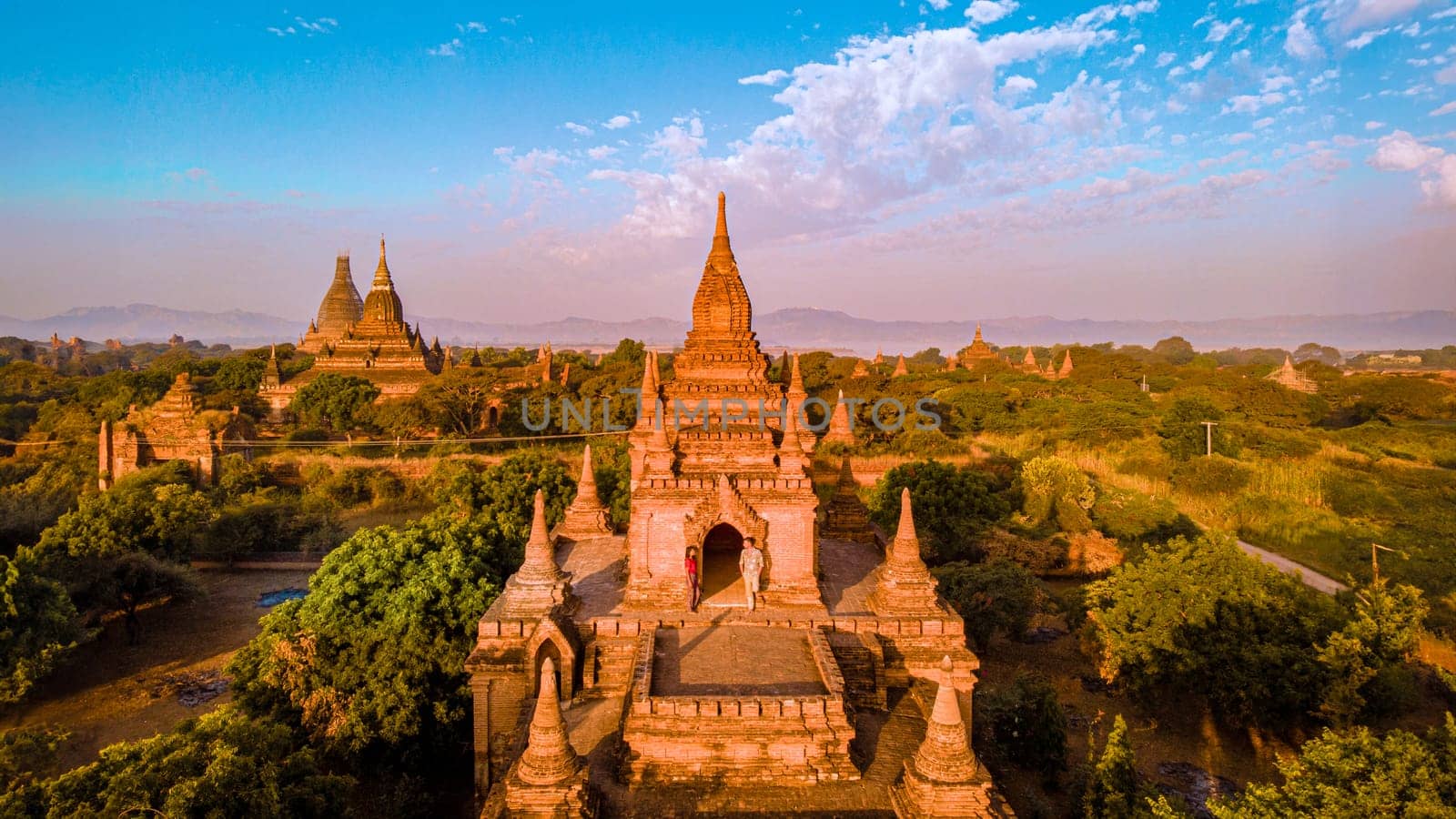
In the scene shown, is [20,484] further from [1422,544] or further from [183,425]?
[1422,544]

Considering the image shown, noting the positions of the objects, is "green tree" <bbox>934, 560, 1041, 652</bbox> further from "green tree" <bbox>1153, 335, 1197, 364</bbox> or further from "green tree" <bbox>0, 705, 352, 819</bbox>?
"green tree" <bbox>1153, 335, 1197, 364</bbox>

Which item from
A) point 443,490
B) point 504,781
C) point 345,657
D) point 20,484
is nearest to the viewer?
point 504,781

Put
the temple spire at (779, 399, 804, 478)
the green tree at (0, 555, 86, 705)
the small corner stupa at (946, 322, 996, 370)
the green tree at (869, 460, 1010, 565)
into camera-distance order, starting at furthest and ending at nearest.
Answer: the small corner stupa at (946, 322, 996, 370), the green tree at (869, 460, 1010, 565), the green tree at (0, 555, 86, 705), the temple spire at (779, 399, 804, 478)

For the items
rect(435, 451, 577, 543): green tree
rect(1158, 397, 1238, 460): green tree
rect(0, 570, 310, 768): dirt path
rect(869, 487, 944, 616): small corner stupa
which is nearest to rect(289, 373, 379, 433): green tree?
rect(435, 451, 577, 543): green tree

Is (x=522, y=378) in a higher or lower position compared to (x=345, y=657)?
higher

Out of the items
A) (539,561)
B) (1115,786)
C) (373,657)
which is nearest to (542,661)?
(539,561)

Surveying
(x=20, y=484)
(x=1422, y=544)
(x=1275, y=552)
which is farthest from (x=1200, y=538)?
(x=20, y=484)
